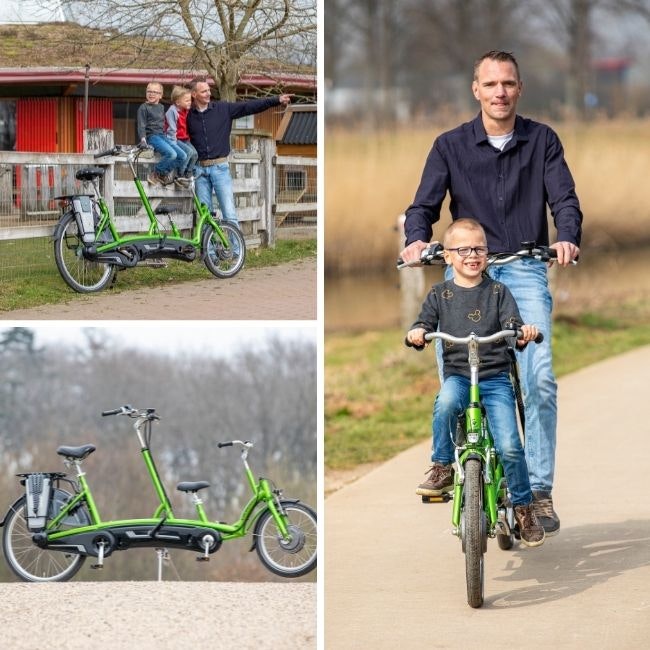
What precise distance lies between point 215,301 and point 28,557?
3.81ft

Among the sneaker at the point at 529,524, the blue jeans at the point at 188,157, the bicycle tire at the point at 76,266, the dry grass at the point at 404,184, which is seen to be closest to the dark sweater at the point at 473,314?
the sneaker at the point at 529,524

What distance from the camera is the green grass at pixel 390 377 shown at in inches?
A: 402

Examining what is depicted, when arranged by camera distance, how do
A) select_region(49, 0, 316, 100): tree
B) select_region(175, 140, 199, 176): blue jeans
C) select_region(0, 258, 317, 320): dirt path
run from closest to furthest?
select_region(0, 258, 317, 320): dirt path → select_region(49, 0, 316, 100): tree → select_region(175, 140, 199, 176): blue jeans

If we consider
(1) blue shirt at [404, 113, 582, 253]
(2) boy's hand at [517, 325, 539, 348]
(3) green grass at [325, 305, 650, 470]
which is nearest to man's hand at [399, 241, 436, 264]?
(1) blue shirt at [404, 113, 582, 253]

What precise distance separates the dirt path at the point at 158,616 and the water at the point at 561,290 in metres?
10.2

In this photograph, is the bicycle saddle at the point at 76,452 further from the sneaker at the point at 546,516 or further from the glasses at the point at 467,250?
the sneaker at the point at 546,516

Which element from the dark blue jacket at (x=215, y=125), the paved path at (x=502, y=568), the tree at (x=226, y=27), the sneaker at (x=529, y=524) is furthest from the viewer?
the dark blue jacket at (x=215, y=125)

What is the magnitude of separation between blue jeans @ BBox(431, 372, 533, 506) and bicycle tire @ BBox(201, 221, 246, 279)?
995mm

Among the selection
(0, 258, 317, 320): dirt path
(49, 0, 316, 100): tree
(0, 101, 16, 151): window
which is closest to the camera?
(0, 258, 317, 320): dirt path

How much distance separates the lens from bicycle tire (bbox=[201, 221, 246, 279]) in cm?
608

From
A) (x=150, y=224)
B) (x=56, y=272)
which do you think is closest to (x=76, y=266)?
(x=56, y=272)

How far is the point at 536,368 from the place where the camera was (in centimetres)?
592

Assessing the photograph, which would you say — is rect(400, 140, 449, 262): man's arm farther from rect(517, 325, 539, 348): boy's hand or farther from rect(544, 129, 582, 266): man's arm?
rect(517, 325, 539, 348): boy's hand

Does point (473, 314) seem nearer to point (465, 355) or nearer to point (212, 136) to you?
point (465, 355)
